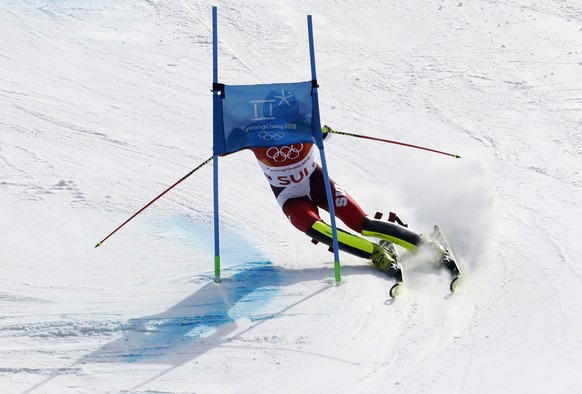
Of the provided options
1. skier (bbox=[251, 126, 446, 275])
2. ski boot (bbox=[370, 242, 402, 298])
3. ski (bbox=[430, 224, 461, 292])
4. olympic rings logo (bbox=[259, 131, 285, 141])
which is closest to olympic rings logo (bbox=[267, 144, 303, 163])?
skier (bbox=[251, 126, 446, 275])

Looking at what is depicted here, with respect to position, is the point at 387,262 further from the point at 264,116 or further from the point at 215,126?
the point at 215,126

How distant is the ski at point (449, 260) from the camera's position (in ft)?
23.2

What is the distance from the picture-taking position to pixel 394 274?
23.9 ft

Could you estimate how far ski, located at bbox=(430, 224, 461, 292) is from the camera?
7.08 meters

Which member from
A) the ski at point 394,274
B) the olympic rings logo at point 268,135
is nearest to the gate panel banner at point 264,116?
the olympic rings logo at point 268,135

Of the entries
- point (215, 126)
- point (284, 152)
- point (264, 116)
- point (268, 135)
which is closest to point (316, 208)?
point (284, 152)

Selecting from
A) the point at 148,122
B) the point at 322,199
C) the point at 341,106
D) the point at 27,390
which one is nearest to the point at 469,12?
the point at 341,106

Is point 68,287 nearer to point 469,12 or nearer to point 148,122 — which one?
point 148,122

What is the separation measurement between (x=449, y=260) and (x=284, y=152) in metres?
1.56

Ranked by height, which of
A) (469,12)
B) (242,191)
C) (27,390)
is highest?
(469,12)

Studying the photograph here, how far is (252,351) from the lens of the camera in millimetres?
6262

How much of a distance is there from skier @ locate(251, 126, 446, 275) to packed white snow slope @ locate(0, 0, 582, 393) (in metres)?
0.17

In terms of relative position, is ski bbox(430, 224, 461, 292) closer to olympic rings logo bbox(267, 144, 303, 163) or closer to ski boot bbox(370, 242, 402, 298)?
ski boot bbox(370, 242, 402, 298)

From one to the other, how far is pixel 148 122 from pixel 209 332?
187 inches
